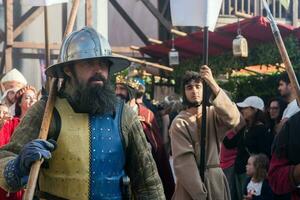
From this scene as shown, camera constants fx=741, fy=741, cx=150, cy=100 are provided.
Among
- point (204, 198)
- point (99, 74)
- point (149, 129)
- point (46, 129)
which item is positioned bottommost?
point (204, 198)

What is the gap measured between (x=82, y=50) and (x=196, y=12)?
194 cm

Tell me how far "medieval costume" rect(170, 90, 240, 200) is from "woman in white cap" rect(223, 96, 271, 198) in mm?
A: 1485

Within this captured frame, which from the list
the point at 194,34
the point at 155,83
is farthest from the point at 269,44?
the point at 155,83

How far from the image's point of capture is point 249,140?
730 cm

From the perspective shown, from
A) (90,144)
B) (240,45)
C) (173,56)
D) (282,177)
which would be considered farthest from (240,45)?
(90,144)

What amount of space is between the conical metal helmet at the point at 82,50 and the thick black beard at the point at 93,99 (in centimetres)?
14

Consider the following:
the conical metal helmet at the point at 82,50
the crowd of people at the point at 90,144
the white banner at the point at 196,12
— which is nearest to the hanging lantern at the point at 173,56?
the white banner at the point at 196,12

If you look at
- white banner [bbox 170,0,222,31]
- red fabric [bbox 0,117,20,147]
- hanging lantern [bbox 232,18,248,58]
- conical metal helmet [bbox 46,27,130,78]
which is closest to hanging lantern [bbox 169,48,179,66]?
hanging lantern [bbox 232,18,248,58]

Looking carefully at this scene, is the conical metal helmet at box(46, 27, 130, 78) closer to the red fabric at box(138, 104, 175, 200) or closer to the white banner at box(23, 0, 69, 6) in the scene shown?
the red fabric at box(138, 104, 175, 200)

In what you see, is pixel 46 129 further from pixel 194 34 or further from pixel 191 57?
pixel 191 57

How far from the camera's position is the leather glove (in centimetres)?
329

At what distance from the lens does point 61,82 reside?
3812 mm

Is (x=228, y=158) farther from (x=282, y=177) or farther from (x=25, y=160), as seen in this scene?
(x=25, y=160)

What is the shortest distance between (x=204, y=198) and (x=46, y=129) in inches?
94.5
